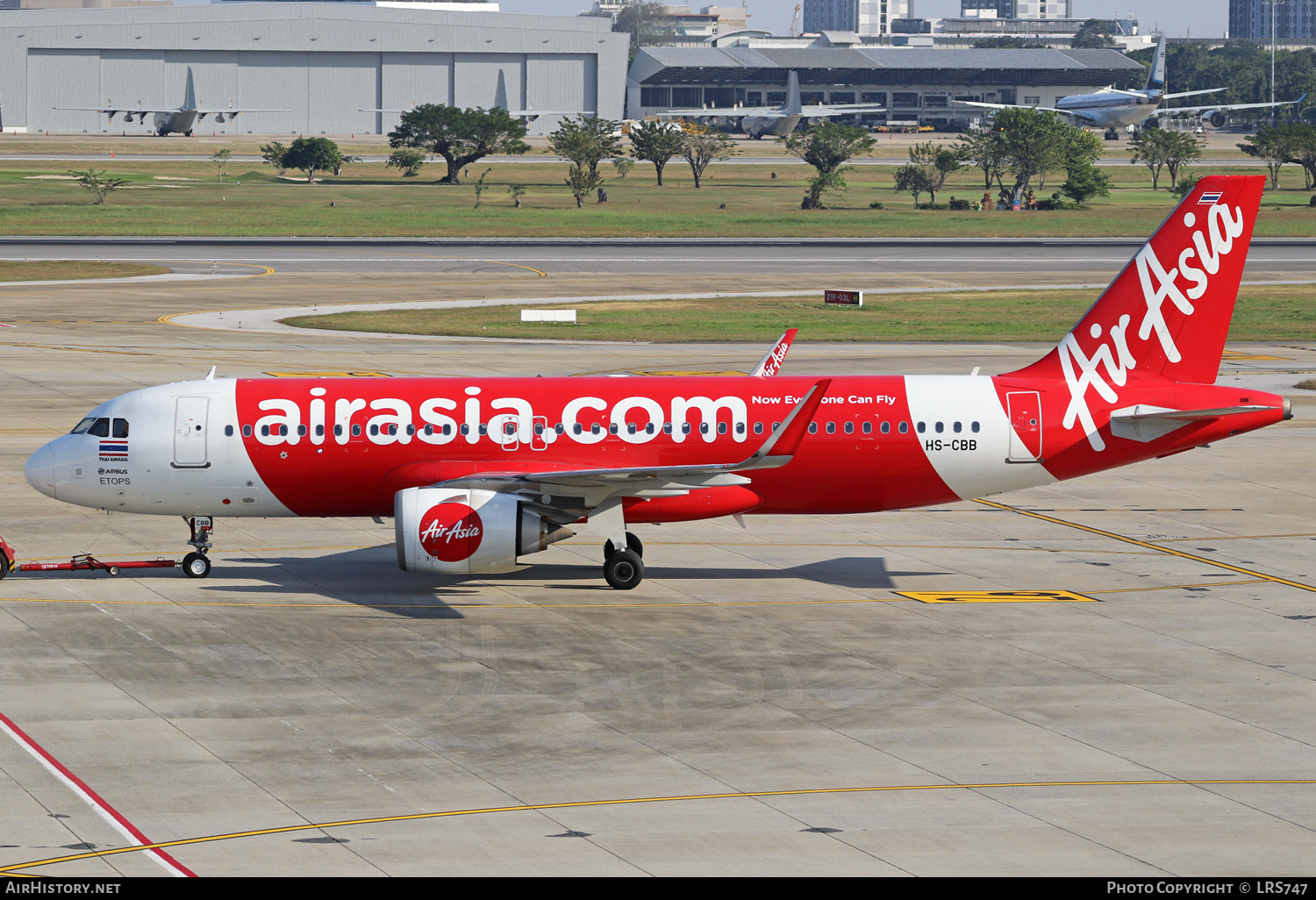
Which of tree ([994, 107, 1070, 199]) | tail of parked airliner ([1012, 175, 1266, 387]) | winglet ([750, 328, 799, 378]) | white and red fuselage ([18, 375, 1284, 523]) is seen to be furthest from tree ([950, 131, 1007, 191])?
white and red fuselage ([18, 375, 1284, 523])

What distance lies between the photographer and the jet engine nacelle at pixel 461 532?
32469 millimetres

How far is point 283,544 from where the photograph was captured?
1570 inches

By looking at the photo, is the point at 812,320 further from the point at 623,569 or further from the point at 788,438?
the point at 788,438

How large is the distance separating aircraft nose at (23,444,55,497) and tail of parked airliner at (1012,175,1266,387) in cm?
2305

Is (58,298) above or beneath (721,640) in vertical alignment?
above

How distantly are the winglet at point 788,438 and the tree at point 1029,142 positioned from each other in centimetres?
14885

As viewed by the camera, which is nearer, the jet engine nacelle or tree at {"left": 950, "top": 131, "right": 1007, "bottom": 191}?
the jet engine nacelle

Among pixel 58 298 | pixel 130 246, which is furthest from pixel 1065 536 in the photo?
pixel 130 246

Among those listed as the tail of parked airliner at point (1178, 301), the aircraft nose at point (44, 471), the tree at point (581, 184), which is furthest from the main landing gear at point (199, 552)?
the tree at point (581, 184)

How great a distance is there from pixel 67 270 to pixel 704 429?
83.4m

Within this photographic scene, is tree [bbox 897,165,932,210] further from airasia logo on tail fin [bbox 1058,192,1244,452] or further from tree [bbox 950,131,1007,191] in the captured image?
airasia logo on tail fin [bbox 1058,192,1244,452]

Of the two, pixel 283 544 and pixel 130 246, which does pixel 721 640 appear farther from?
pixel 130 246

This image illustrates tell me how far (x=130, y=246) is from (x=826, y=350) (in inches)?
2698

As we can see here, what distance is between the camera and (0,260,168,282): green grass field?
340ft
